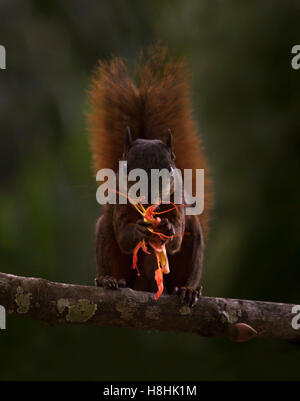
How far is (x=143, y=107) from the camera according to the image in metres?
2.15

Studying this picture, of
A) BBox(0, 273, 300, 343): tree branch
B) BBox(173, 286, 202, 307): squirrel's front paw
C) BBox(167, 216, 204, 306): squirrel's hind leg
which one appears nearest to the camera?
BBox(0, 273, 300, 343): tree branch

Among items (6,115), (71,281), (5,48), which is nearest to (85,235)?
(71,281)

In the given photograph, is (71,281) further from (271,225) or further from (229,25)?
(229,25)

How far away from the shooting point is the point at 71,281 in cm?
239

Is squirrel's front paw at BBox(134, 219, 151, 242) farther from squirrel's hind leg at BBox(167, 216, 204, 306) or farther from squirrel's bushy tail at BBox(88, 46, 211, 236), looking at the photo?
squirrel's bushy tail at BBox(88, 46, 211, 236)

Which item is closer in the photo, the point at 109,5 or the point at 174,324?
the point at 174,324

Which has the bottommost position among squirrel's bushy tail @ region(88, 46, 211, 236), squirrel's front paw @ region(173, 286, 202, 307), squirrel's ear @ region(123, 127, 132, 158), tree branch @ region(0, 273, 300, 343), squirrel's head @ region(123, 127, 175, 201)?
tree branch @ region(0, 273, 300, 343)

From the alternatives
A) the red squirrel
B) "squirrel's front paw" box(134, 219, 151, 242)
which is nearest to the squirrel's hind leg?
the red squirrel

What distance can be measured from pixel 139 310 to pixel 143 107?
88 centimetres

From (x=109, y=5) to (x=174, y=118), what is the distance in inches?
40.5

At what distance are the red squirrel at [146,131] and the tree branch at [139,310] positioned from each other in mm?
259

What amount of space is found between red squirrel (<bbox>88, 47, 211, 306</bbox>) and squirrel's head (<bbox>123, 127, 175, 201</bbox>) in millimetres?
182

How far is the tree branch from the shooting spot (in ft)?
5.13

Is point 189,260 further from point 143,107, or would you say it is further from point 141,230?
point 143,107
